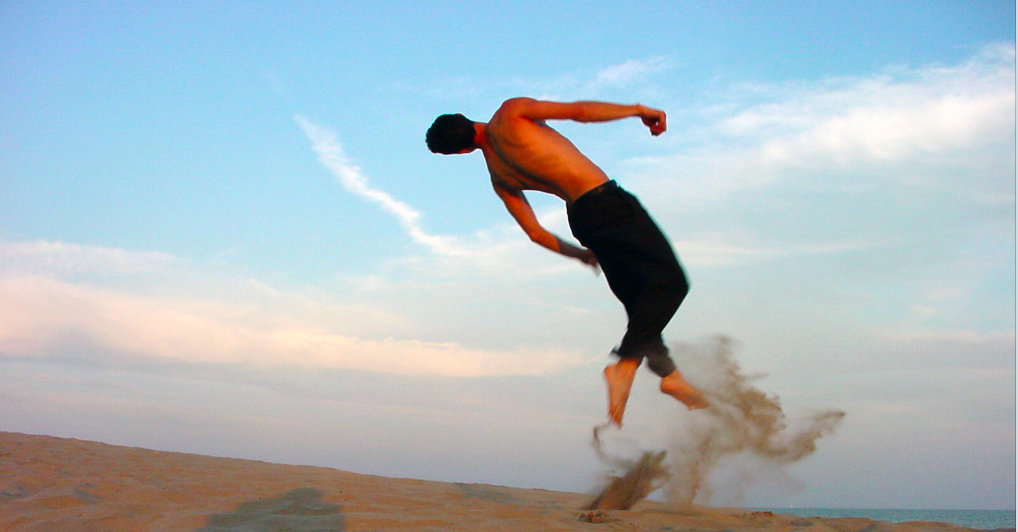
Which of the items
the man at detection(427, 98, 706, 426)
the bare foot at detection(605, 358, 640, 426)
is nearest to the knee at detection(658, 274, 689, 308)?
the man at detection(427, 98, 706, 426)

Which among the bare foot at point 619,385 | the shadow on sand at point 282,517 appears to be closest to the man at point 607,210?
the bare foot at point 619,385

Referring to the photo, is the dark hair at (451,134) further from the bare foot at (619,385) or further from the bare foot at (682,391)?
the bare foot at (682,391)

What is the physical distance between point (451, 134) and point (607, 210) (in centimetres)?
77

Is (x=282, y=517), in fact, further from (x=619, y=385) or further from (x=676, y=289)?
(x=676, y=289)

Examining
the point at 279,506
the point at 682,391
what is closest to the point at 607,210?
the point at 682,391

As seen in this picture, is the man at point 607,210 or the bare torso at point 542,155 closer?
the man at point 607,210

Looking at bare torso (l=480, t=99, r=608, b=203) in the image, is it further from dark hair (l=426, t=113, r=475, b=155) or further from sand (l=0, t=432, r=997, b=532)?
sand (l=0, t=432, r=997, b=532)

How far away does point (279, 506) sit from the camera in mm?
3662

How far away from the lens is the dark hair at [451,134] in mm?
3012

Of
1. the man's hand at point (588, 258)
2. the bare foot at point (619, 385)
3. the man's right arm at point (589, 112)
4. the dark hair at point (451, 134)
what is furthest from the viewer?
the man's hand at point (588, 258)

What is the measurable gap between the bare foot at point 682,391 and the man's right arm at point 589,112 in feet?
3.55

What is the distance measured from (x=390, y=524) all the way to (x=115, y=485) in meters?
2.00

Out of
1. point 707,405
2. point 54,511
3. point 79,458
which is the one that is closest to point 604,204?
point 707,405

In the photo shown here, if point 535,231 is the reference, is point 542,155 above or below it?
above
